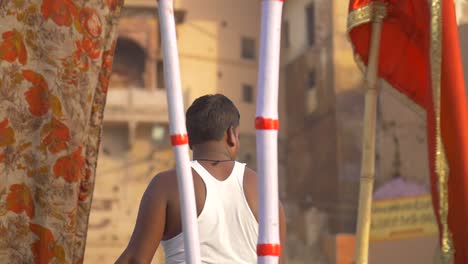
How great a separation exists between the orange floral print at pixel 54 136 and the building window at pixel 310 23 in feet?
65.5

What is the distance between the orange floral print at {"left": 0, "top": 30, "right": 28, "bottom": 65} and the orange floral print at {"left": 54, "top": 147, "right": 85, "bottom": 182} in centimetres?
30

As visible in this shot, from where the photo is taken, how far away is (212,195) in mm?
2396

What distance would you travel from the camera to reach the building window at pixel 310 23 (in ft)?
71.7

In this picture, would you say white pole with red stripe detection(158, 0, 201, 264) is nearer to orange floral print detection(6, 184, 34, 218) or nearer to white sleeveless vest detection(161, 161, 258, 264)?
white sleeveless vest detection(161, 161, 258, 264)

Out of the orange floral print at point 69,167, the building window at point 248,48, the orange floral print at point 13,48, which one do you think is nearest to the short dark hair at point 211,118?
the orange floral print at point 69,167

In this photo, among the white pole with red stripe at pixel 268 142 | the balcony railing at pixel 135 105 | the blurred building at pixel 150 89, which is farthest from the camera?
the balcony railing at pixel 135 105

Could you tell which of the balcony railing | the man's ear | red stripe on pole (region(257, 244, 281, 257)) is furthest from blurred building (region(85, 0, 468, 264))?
red stripe on pole (region(257, 244, 281, 257))

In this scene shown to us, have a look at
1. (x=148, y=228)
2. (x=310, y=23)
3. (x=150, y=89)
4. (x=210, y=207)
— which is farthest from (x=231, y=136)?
(x=310, y=23)

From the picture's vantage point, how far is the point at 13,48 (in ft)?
7.27

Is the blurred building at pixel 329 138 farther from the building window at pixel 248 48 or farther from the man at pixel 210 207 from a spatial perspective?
the man at pixel 210 207

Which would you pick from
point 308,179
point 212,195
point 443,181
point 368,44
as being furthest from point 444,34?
point 308,179

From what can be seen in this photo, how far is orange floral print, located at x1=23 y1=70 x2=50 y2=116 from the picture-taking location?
2.22m

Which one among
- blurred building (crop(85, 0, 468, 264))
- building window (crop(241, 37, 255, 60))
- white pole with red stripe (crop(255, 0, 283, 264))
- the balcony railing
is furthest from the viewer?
building window (crop(241, 37, 255, 60))

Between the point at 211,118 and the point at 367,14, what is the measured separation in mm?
970
